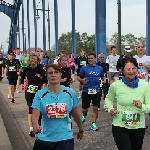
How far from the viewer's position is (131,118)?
14.1 ft

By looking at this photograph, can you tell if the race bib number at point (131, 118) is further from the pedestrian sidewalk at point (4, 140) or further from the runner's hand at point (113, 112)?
the pedestrian sidewalk at point (4, 140)

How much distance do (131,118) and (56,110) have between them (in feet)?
2.90

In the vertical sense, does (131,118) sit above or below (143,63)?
below

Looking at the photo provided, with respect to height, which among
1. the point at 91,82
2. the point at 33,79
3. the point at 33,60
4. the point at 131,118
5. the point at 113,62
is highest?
the point at 33,60

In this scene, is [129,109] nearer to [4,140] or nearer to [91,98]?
[4,140]

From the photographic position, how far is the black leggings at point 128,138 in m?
4.30

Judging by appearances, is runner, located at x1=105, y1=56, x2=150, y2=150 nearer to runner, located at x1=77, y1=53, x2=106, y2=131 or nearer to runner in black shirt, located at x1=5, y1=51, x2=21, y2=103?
runner, located at x1=77, y1=53, x2=106, y2=131

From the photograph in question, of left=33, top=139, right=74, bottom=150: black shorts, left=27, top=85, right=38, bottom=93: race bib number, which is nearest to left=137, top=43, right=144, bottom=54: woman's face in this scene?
left=27, top=85, right=38, bottom=93: race bib number

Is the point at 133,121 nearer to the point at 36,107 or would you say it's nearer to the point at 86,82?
the point at 36,107

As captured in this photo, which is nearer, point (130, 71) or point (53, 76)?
point (53, 76)

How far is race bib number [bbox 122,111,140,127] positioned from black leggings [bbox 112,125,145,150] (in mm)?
79

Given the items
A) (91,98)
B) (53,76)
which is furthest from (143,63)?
(53,76)

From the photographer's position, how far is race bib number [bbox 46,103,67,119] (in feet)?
13.0

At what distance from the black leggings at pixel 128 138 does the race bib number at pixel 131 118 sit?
8 centimetres
